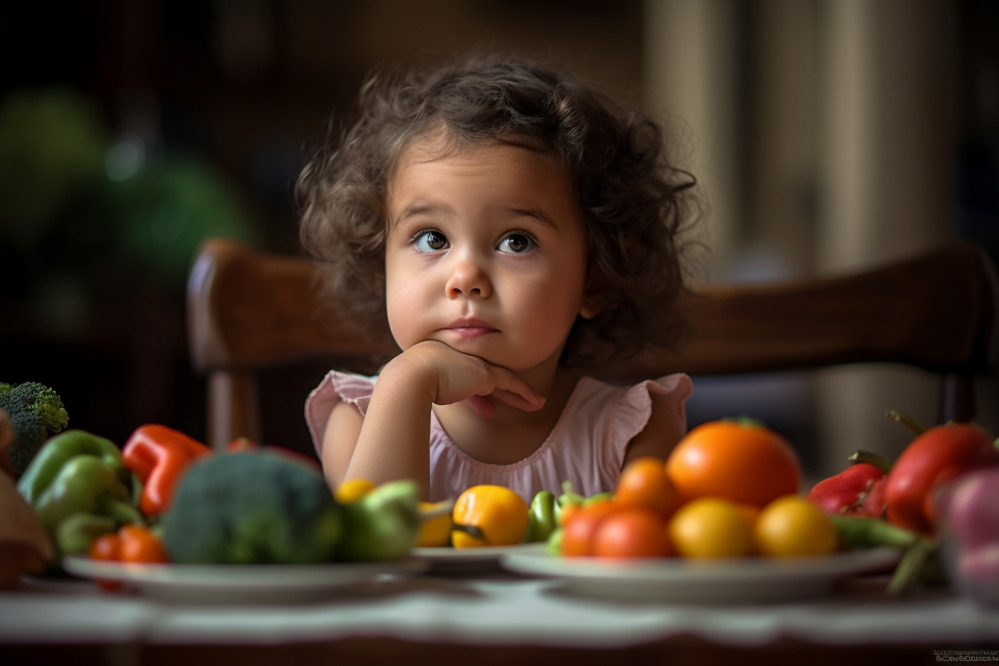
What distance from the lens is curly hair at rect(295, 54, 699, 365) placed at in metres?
1.21

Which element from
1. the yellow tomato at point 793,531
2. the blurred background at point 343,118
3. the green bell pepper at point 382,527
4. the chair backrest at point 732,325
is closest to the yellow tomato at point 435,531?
the green bell pepper at point 382,527

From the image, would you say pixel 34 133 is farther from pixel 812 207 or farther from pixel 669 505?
pixel 812 207

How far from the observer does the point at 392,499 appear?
0.52 m

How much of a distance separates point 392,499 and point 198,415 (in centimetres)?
305

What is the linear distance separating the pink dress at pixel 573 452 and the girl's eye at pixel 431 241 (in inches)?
9.7

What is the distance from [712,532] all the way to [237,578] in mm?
241

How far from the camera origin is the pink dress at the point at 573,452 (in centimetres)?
125

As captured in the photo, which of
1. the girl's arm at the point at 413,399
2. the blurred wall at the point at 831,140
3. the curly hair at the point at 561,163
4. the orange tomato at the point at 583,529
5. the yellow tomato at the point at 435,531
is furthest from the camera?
the blurred wall at the point at 831,140

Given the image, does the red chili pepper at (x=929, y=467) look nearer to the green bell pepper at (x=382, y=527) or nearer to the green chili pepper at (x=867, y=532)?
the green chili pepper at (x=867, y=532)

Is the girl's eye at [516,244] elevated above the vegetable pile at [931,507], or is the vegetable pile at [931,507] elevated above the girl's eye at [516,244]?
the girl's eye at [516,244]

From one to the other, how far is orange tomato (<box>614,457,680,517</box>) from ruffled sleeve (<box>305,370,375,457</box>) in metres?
0.77

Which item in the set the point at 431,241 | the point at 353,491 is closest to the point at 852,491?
the point at 353,491

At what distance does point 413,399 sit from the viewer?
0.99 metres

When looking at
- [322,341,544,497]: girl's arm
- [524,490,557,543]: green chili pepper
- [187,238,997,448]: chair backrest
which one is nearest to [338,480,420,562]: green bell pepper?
[524,490,557,543]: green chili pepper
